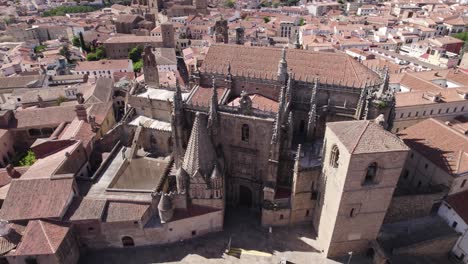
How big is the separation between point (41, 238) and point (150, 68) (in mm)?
28805


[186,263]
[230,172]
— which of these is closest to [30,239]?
[186,263]

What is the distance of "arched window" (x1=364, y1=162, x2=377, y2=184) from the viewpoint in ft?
87.9

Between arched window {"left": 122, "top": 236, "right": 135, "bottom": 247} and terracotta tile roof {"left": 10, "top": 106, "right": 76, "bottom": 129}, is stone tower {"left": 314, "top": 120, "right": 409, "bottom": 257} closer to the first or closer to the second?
arched window {"left": 122, "top": 236, "right": 135, "bottom": 247}

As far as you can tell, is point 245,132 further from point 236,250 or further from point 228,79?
point 236,250

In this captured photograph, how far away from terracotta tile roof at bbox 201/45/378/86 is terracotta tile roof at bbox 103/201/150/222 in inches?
707

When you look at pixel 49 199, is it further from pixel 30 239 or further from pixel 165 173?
Answer: pixel 165 173

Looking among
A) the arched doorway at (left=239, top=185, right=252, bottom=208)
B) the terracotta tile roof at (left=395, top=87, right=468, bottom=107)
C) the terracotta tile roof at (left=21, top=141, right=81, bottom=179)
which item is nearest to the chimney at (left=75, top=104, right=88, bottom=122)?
the terracotta tile roof at (left=21, top=141, right=81, bottom=179)

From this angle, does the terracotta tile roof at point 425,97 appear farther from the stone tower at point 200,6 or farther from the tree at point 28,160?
the stone tower at point 200,6

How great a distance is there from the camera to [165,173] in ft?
119

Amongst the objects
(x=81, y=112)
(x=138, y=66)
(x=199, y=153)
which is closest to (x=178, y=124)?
(x=199, y=153)

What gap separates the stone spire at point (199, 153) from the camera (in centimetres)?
3058

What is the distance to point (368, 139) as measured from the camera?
25.8 metres

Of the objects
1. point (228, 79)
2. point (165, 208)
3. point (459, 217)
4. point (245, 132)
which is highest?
point (228, 79)

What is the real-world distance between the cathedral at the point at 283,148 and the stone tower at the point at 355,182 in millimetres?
95
